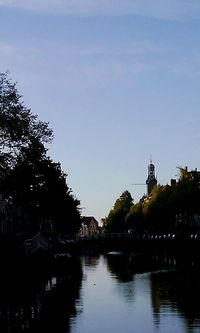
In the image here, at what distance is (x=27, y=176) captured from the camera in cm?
8256

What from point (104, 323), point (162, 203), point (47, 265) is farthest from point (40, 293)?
point (162, 203)

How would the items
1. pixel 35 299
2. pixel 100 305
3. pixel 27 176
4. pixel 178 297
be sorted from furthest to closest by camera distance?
pixel 27 176, pixel 35 299, pixel 178 297, pixel 100 305

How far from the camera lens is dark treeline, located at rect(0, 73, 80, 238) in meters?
58.9

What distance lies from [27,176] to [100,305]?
4828 centimetres

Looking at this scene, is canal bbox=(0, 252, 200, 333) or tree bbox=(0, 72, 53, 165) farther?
tree bbox=(0, 72, 53, 165)

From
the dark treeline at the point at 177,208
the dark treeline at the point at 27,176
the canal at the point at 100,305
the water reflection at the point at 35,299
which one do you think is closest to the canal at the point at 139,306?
the canal at the point at 100,305

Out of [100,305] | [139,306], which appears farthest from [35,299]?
[139,306]

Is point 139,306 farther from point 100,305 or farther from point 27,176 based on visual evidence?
point 27,176

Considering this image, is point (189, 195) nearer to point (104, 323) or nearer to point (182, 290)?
point (182, 290)

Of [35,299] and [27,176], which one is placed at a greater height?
[27,176]

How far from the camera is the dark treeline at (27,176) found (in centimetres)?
5891

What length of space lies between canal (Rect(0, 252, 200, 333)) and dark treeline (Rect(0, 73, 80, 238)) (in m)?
10.6

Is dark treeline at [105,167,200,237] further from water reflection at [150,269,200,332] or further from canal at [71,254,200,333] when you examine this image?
canal at [71,254,200,333]

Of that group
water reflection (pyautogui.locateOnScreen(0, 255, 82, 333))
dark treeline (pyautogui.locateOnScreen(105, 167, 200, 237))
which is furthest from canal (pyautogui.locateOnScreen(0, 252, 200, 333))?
dark treeline (pyautogui.locateOnScreen(105, 167, 200, 237))
